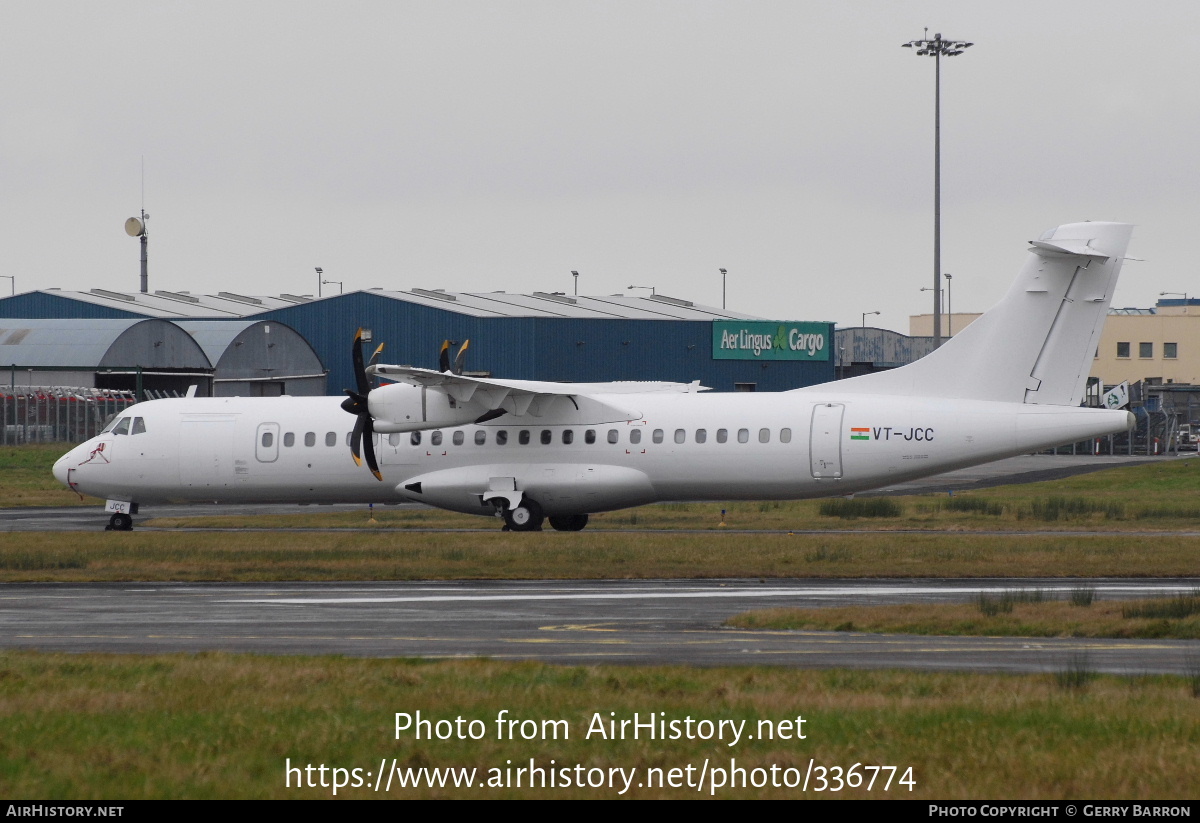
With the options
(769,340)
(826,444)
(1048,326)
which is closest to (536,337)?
(769,340)

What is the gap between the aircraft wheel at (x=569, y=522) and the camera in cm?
3619

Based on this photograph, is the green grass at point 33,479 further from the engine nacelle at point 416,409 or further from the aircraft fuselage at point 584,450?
the engine nacelle at point 416,409

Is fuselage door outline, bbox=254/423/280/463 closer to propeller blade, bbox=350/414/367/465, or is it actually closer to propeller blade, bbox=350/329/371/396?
propeller blade, bbox=350/414/367/465

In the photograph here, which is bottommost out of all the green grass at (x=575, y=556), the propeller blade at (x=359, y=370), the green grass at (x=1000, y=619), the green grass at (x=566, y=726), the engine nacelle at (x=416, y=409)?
the green grass at (x=575, y=556)

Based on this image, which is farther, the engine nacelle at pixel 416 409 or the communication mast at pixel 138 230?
the communication mast at pixel 138 230

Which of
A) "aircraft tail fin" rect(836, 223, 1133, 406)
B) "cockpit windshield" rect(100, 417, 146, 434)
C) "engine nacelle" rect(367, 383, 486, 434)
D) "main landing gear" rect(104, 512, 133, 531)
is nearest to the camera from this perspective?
"aircraft tail fin" rect(836, 223, 1133, 406)

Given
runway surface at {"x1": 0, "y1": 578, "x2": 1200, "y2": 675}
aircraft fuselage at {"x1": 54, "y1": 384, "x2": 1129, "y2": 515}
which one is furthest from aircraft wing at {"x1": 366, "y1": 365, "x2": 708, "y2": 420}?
runway surface at {"x1": 0, "y1": 578, "x2": 1200, "y2": 675}

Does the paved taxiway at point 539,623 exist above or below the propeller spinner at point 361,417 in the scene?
below

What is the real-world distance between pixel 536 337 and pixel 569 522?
1702 inches

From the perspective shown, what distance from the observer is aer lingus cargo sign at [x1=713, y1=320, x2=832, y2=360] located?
281 feet

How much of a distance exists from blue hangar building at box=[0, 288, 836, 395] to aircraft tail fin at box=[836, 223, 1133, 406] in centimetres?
4737

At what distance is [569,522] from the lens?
36.2 m

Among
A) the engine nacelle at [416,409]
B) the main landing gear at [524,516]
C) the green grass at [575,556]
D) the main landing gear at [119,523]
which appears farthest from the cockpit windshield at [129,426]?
the main landing gear at [524,516]

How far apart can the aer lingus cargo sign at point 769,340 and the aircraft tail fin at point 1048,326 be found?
2095 inches
